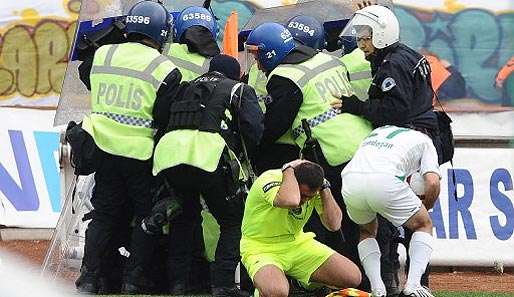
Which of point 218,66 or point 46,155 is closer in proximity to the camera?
point 218,66

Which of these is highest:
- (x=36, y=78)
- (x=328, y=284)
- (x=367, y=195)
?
(x=367, y=195)

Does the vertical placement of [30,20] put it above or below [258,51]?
below

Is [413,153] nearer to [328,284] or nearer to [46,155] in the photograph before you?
[328,284]

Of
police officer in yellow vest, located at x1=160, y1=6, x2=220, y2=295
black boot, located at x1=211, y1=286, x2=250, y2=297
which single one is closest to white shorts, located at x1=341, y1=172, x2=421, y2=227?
black boot, located at x1=211, y1=286, x2=250, y2=297

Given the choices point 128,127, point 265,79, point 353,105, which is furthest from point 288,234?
point 265,79

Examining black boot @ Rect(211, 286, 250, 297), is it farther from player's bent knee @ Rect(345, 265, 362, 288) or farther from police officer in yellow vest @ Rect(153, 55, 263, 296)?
player's bent knee @ Rect(345, 265, 362, 288)

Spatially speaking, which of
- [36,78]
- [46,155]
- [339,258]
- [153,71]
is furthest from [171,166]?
[36,78]

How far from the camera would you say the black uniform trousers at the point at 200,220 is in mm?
7387

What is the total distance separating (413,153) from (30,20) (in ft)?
28.8

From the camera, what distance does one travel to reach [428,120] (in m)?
7.55

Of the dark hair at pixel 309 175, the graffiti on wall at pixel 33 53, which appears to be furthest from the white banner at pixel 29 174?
the dark hair at pixel 309 175

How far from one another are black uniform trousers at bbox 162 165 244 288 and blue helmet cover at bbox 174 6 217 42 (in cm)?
131

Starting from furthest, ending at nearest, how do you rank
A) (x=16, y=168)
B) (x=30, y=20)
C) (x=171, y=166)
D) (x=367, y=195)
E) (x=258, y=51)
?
(x=30, y=20), (x=16, y=168), (x=258, y=51), (x=171, y=166), (x=367, y=195)

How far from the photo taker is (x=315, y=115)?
7.61m
